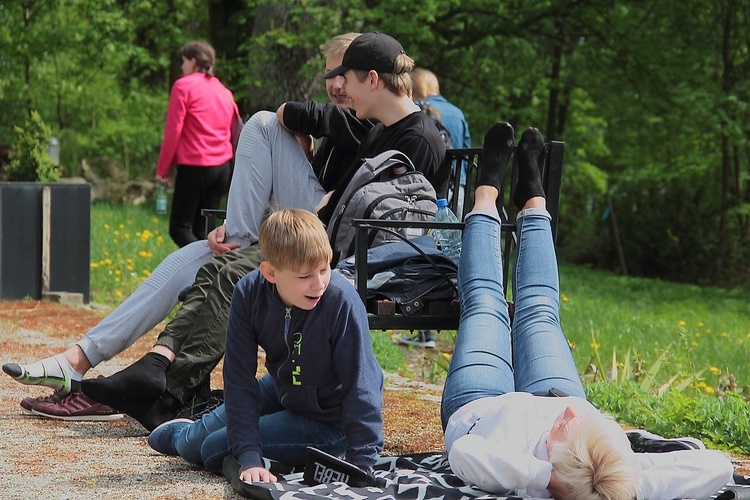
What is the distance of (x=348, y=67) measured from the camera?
4.14 metres

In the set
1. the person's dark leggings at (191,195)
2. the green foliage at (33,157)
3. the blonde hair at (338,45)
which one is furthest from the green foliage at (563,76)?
the blonde hair at (338,45)

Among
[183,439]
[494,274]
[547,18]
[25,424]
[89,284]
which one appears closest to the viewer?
[183,439]

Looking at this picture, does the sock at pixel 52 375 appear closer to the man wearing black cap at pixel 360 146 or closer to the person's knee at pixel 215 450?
the man wearing black cap at pixel 360 146

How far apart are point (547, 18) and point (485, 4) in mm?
1044

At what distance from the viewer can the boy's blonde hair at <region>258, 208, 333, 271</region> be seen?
2957mm

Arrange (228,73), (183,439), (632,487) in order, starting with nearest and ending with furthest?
1. (632,487)
2. (183,439)
3. (228,73)

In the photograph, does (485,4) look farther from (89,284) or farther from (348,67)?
(348,67)

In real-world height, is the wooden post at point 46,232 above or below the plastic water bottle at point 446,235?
below

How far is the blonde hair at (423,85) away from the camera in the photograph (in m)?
6.95

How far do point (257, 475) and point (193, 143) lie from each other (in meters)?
6.09

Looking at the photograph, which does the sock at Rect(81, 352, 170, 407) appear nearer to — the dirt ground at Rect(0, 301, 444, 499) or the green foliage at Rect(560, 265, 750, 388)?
the dirt ground at Rect(0, 301, 444, 499)

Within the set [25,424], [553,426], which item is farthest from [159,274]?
[553,426]

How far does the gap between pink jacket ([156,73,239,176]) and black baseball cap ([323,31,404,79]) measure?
16.0 ft

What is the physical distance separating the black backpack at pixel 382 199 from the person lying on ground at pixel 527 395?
0.69 ft
